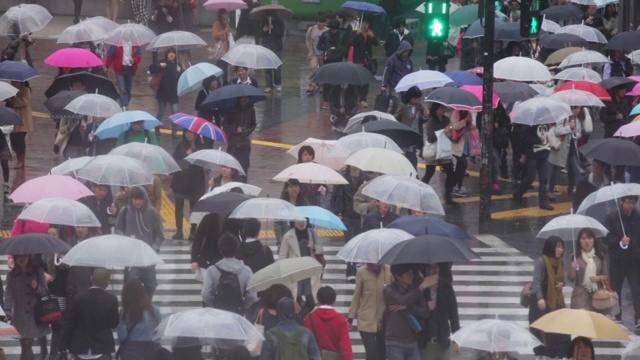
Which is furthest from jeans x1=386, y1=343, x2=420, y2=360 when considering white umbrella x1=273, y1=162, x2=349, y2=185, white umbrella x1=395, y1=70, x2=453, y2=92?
white umbrella x1=395, y1=70, x2=453, y2=92

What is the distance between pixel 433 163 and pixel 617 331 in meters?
9.91

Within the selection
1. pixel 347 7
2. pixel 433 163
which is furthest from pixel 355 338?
pixel 347 7

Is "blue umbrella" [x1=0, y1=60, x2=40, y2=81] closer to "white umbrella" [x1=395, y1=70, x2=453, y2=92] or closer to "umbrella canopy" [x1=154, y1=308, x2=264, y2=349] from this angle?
"white umbrella" [x1=395, y1=70, x2=453, y2=92]

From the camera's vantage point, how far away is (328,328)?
475 inches

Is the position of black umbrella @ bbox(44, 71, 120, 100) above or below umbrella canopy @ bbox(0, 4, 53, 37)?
below

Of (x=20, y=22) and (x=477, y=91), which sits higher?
(x=20, y=22)

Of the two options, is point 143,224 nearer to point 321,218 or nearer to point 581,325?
point 321,218

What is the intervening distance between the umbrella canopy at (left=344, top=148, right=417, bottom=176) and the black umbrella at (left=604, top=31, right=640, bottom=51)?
9956 mm

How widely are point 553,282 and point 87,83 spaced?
10.5 meters

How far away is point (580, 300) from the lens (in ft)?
47.2

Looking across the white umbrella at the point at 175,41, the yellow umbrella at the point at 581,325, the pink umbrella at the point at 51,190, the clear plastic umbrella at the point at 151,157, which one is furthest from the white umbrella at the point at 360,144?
the white umbrella at the point at 175,41

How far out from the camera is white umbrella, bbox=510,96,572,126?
2031 cm

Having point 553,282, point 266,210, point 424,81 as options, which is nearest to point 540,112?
point 424,81

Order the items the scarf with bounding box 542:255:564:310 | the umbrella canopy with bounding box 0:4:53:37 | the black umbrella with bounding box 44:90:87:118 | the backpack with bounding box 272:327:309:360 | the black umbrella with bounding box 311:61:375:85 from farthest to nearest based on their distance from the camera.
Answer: the umbrella canopy with bounding box 0:4:53:37, the black umbrella with bounding box 311:61:375:85, the black umbrella with bounding box 44:90:87:118, the scarf with bounding box 542:255:564:310, the backpack with bounding box 272:327:309:360
